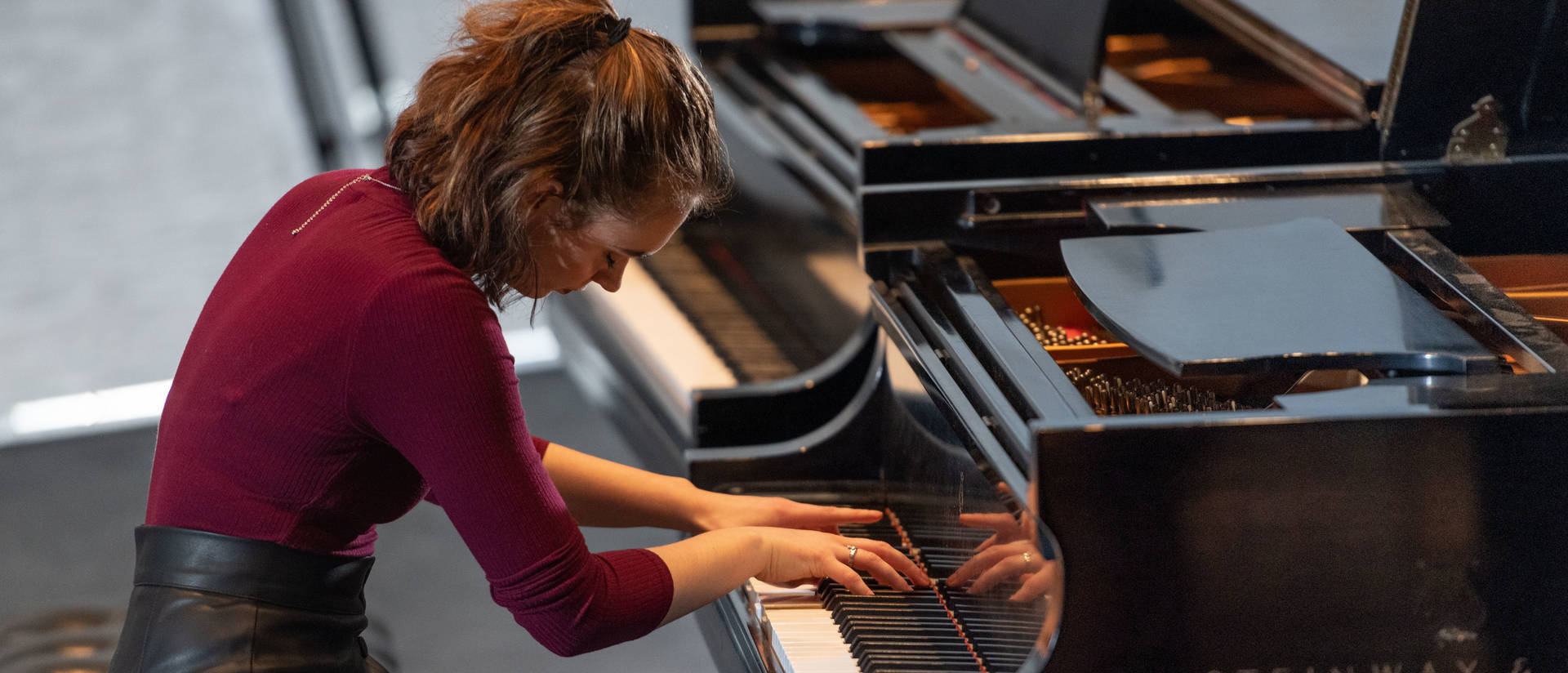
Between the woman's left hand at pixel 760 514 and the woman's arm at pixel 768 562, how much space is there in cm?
5

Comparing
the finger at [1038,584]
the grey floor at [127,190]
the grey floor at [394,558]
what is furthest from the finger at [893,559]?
the grey floor at [127,190]

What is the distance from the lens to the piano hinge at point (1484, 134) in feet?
6.19

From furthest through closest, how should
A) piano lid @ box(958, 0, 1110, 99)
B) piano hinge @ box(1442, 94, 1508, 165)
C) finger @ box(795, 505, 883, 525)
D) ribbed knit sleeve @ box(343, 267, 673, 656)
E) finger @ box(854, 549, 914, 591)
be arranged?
piano lid @ box(958, 0, 1110, 99) → piano hinge @ box(1442, 94, 1508, 165) → finger @ box(795, 505, 883, 525) → finger @ box(854, 549, 914, 591) → ribbed knit sleeve @ box(343, 267, 673, 656)

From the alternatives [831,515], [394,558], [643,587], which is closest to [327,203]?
[643,587]

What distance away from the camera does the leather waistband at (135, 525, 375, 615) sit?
1342mm

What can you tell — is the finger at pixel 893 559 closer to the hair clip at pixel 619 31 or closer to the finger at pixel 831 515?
the finger at pixel 831 515

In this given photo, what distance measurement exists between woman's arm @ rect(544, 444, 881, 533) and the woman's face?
0.34 m

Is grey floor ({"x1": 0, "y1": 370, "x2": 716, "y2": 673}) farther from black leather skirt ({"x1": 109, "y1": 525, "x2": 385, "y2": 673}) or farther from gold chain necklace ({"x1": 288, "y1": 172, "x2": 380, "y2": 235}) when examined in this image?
gold chain necklace ({"x1": 288, "y1": 172, "x2": 380, "y2": 235})

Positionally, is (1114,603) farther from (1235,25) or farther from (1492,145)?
(1235,25)

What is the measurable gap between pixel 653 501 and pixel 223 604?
501mm

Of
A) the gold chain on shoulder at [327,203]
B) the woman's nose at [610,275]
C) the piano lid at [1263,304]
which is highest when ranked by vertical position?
the gold chain on shoulder at [327,203]

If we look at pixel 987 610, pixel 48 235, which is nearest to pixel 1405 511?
pixel 987 610

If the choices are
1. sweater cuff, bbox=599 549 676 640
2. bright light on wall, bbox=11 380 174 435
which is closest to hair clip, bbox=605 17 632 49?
sweater cuff, bbox=599 549 676 640

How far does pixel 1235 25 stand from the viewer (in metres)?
2.50
